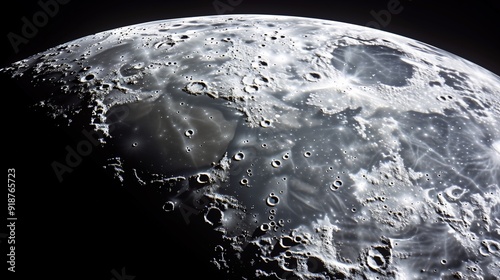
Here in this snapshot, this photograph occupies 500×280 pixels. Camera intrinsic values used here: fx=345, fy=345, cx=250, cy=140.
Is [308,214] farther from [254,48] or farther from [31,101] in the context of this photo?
[31,101]

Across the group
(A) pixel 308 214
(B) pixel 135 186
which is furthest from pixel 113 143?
(A) pixel 308 214

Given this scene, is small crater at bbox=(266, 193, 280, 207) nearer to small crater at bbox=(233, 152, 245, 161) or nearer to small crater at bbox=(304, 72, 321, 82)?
small crater at bbox=(233, 152, 245, 161)

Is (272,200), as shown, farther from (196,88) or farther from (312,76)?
(312,76)

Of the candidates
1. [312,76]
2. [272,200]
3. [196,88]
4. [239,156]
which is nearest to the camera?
[272,200]

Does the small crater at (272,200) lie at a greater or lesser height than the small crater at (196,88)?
lesser

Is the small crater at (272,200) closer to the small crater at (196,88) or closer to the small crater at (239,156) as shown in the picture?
the small crater at (239,156)

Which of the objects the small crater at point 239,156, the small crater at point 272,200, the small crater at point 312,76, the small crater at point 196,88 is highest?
the small crater at point 312,76

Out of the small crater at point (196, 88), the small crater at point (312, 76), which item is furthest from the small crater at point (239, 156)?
the small crater at point (312, 76)

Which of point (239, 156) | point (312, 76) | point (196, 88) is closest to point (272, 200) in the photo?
point (239, 156)

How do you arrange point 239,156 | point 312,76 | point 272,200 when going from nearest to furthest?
point 272,200, point 239,156, point 312,76

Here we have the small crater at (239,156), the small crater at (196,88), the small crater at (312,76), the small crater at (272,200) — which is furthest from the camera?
the small crater at (312,76)

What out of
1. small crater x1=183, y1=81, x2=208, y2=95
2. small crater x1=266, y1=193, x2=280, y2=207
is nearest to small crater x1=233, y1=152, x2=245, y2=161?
small crater x1=266, y1=193, x2=280, y2=207
